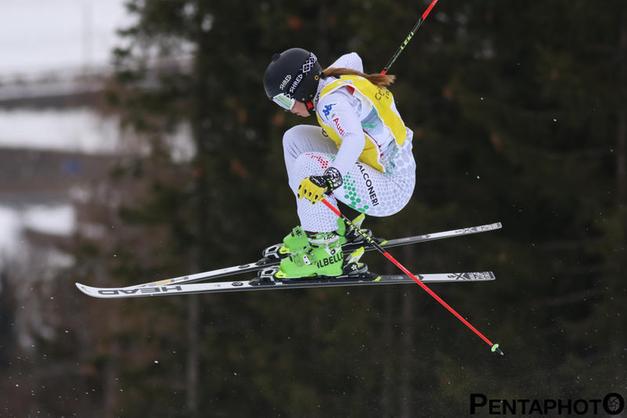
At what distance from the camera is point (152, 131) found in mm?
15031

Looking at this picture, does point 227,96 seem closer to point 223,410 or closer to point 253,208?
point 253,208

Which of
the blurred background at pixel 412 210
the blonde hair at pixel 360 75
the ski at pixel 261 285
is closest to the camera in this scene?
the blonde hair at pixel 360 75

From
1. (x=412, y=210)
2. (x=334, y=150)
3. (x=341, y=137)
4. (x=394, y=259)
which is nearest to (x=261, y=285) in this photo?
(x=394, y=259)

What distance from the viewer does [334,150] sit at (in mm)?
6367

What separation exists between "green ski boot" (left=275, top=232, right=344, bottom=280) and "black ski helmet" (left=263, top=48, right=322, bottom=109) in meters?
1.00

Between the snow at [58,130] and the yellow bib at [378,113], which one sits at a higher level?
the snow at [58,130]

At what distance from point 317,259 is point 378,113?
108cm

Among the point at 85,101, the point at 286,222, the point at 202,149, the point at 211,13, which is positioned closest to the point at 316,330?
the point at 286,222

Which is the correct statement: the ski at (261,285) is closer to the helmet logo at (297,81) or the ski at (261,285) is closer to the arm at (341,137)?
the arm at (341,137)

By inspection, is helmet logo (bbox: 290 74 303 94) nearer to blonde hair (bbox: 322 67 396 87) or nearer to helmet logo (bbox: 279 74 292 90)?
helmet logo (bbox: 279 74 292 90)

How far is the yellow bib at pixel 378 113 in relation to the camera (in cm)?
578

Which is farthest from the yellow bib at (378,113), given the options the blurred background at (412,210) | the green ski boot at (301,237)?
the blurred background at (412,210)

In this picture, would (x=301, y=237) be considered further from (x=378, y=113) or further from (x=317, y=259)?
(x=378, y=113)

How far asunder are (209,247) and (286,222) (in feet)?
5.86
